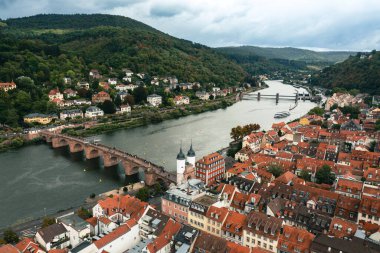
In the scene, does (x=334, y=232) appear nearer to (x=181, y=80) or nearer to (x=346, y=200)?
(x=346, y=200)

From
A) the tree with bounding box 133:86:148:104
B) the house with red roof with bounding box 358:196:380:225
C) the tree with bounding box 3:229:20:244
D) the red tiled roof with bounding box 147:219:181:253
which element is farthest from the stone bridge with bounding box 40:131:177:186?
the tree with bounding box 133:86:148:104

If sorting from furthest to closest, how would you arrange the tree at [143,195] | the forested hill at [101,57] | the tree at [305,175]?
the forested hill at [101,57], the tree at [305,175], the tree at [143,195]

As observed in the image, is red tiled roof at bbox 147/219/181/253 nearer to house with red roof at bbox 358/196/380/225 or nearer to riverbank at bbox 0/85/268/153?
house with red roof at bbox 358/196/380/225

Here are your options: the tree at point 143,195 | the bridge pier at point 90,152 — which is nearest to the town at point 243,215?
the tree at point 143,195

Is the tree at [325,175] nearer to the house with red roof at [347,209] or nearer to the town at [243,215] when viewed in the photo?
the town at [243,215]


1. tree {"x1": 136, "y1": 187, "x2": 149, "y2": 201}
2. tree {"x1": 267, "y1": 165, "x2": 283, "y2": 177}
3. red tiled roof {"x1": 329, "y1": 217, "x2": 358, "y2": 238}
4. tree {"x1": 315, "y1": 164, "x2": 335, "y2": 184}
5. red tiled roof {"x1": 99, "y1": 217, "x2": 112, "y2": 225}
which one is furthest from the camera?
tree {"x1": 267, "y1": 165, "x2": 283, "y2": 177}

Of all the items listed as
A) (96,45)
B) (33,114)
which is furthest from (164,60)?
(33,114)

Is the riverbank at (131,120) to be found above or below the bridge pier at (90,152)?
above

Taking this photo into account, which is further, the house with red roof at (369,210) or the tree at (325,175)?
the tree at (325,175)
